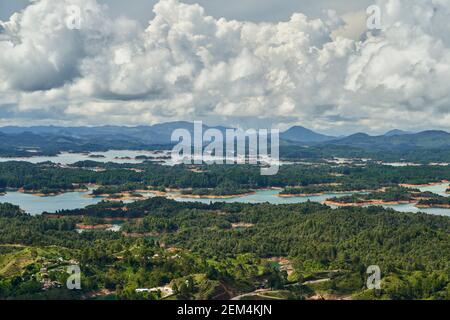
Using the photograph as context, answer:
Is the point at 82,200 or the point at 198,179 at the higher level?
the point at 198,179

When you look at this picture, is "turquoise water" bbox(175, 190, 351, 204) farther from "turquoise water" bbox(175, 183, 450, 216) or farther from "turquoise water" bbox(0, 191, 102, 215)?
"turquoise water" bbox(0, 191, 102, 215)

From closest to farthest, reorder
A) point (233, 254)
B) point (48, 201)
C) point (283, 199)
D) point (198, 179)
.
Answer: point (233, 254)
point (48, 201)
point (283, 199)
point (198, 179)

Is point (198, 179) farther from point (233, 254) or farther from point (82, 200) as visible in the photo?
point (233, 254)

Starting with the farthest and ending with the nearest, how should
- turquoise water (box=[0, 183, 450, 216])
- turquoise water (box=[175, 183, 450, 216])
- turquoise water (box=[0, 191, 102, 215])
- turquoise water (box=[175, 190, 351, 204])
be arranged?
turquoise water (box=[175, 190, 351, 204]), turquoise water (box=[175, 183, 450, 216]), turquoise water (box=[0, 183, 450, 216]), turquoise water (box=[0, 191, 102, 215])

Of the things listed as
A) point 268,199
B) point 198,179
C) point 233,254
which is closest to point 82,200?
point 198,179

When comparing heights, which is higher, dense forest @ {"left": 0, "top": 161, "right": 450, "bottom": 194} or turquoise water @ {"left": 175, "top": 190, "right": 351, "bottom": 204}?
dense forest @ {"left": 0, "top": 161, "right": 450, "bottom": 194}

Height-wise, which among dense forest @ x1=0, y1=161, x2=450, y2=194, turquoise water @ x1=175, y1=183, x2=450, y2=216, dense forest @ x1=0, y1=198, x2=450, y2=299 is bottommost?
turquoise water @ x1=175, y1=183, x2=450, y2=216

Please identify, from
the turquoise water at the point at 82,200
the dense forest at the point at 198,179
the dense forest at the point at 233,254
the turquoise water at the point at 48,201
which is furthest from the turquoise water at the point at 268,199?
the dense forest at the point at 233,254

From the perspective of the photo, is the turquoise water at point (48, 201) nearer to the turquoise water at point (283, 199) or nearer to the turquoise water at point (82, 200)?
the turquoise water at point (82, 200)

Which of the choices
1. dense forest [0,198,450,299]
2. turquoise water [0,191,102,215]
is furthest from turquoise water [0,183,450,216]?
dense forest [0,198,450,299]

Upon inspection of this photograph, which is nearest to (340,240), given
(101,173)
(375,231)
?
(375,231)
